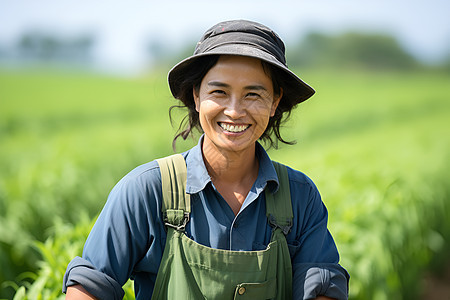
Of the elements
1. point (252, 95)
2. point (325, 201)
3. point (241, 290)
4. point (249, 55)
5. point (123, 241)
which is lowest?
point (325, 201)

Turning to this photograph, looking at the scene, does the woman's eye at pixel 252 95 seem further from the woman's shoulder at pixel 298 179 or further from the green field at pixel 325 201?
the green field at pixel 325 201

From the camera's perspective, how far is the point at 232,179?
1698 millimetres

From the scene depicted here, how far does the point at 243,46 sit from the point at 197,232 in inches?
22.7

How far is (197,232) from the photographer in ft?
4.98

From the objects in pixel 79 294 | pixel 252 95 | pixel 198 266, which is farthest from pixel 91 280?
pixel 252 95

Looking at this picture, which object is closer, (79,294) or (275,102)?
(79,294)

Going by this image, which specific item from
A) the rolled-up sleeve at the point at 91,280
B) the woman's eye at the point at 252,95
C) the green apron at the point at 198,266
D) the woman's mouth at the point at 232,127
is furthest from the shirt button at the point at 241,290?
the woman's eye at the point at 252,95

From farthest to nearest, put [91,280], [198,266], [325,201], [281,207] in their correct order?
[325,201] < [281,207] < [198,266] < [91,280]

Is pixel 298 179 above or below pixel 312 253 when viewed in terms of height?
above

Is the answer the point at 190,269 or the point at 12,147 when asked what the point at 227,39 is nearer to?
the point at 190,269

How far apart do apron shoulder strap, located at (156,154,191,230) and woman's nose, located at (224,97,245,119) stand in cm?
23

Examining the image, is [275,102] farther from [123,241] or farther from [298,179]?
[123,241]

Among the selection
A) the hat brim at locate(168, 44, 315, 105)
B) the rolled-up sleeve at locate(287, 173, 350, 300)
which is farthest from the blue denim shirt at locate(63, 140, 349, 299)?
the hat brim at locate(168, 44, 315, 105)

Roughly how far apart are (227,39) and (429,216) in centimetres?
372
